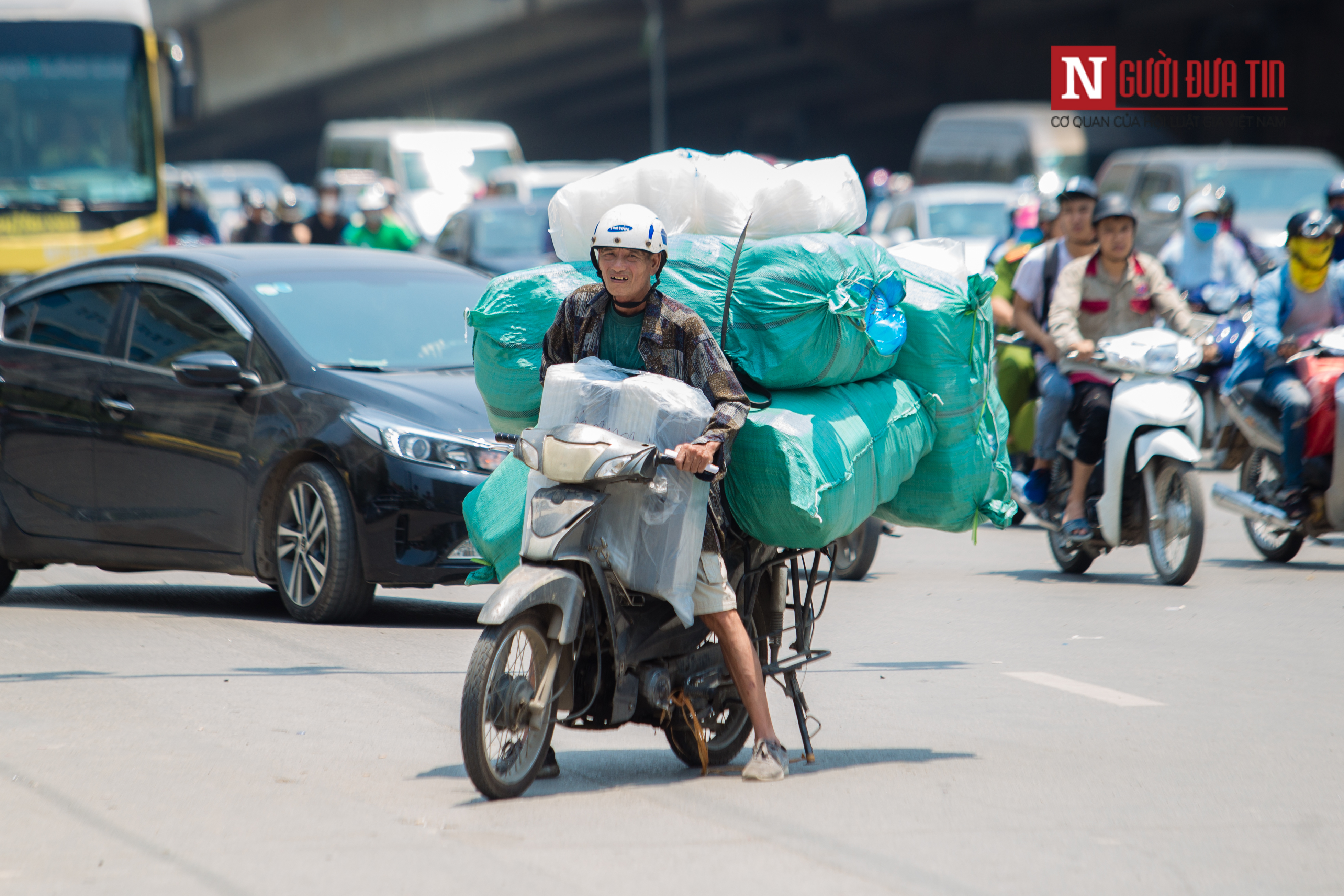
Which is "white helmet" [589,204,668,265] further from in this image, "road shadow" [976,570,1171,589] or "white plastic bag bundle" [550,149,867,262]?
"road shadow" [976,570,1171,589]

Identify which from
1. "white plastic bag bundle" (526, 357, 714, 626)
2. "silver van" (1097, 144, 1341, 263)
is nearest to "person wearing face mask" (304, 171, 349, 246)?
"silver van" (1097, 144, 1341, 263)

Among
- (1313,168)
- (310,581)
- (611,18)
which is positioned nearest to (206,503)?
(310,581)

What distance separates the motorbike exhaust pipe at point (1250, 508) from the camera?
10.1m

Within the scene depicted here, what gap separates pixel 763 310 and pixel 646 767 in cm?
142

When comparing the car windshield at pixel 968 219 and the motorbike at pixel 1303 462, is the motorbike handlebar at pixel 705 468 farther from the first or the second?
the car windshield at pixel 968 219

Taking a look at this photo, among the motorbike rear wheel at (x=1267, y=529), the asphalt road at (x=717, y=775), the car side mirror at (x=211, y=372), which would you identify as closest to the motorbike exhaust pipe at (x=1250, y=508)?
the motorbike rear wheel at (x=1267, y=529)

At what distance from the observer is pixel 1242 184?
2264 cm

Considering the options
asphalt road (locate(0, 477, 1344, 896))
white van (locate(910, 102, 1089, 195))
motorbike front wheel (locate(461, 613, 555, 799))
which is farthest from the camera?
white van (locate(910, 102, 1089, 195))

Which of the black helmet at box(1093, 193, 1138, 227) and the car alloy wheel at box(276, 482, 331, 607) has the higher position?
the black helmet at box(1093, 193, 1138, 227)

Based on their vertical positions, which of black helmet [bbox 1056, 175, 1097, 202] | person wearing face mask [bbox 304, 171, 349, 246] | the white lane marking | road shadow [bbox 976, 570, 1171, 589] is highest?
person wearing face mask [bbox 304, 171, 349, 246]

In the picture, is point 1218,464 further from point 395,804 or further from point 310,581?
point 395,804

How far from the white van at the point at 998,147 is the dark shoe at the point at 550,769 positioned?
23.4 meters

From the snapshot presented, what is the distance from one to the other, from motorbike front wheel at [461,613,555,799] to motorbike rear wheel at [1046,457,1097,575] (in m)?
5.35
